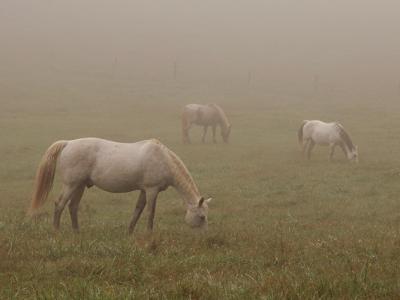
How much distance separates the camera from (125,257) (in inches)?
324

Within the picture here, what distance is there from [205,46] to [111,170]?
77.5 meters

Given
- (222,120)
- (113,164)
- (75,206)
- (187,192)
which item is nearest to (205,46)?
(222,120)

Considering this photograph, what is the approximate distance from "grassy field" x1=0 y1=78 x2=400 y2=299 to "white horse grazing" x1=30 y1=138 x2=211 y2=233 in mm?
798

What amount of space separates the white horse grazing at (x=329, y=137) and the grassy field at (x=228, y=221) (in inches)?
41.0

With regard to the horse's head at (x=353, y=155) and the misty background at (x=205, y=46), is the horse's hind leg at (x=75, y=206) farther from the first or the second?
the misty background at (x=205, y=46)

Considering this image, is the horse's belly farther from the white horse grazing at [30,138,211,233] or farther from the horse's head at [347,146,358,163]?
the horse's head at [347,146,358,163]

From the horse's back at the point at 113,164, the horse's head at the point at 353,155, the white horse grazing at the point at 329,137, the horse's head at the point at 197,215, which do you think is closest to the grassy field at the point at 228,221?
the horse's head at the point at 197,215

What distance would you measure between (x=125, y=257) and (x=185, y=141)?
2780 cm

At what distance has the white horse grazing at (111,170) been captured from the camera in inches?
495

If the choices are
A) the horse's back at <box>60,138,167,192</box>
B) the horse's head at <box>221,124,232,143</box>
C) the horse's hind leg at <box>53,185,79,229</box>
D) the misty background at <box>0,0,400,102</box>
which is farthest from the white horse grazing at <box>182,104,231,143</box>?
the horse's hind leg at <box>53,185,79,229</box>

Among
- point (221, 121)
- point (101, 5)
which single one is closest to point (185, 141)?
point (221, 121)

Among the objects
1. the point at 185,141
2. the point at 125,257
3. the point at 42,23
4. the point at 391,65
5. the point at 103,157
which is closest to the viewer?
the point at 125,257

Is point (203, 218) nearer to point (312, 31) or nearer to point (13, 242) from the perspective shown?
point (13, 242)

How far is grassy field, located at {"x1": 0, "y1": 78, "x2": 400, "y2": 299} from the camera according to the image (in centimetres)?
662
